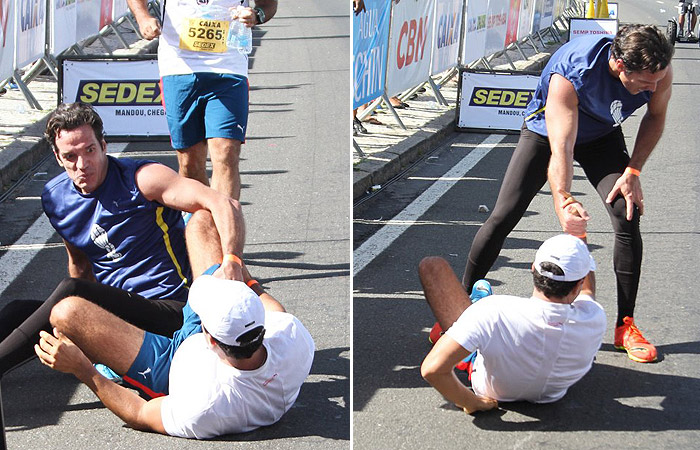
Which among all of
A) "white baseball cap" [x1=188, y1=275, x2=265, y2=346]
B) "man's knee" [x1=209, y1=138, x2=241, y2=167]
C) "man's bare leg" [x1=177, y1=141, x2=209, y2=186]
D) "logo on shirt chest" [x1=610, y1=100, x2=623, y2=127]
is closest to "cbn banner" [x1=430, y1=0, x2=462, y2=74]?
"man's bare leg" [x1=177, y1=141, x2=209, y2=186]

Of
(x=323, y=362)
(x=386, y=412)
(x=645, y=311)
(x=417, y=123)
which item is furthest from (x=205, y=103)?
(x=417, y=123)

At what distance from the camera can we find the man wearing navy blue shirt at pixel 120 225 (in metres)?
4.16

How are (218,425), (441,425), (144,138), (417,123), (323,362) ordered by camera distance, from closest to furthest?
(218,425)
(441,425)
(323,362)
(144,138)
(417,123)

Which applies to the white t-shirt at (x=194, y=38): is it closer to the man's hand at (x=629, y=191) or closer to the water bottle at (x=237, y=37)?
the water bottle at (x=237, y=37)

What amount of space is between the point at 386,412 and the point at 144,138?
20.2ft

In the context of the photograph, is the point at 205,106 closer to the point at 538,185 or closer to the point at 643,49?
the point at 538,185

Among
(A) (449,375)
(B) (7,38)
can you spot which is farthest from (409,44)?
(A) (449,375)

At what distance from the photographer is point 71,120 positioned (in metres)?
4.23

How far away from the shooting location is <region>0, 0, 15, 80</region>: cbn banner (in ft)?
30.3

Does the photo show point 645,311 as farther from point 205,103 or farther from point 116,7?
point 116,7

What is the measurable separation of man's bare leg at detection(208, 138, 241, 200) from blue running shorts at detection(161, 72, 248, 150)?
48mm

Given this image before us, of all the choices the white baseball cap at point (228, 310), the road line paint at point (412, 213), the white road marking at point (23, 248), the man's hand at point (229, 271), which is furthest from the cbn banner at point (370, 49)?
the white baseball cap at point (228, 310)

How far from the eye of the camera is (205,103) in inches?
214

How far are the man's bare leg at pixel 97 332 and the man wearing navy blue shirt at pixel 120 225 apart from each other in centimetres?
20
